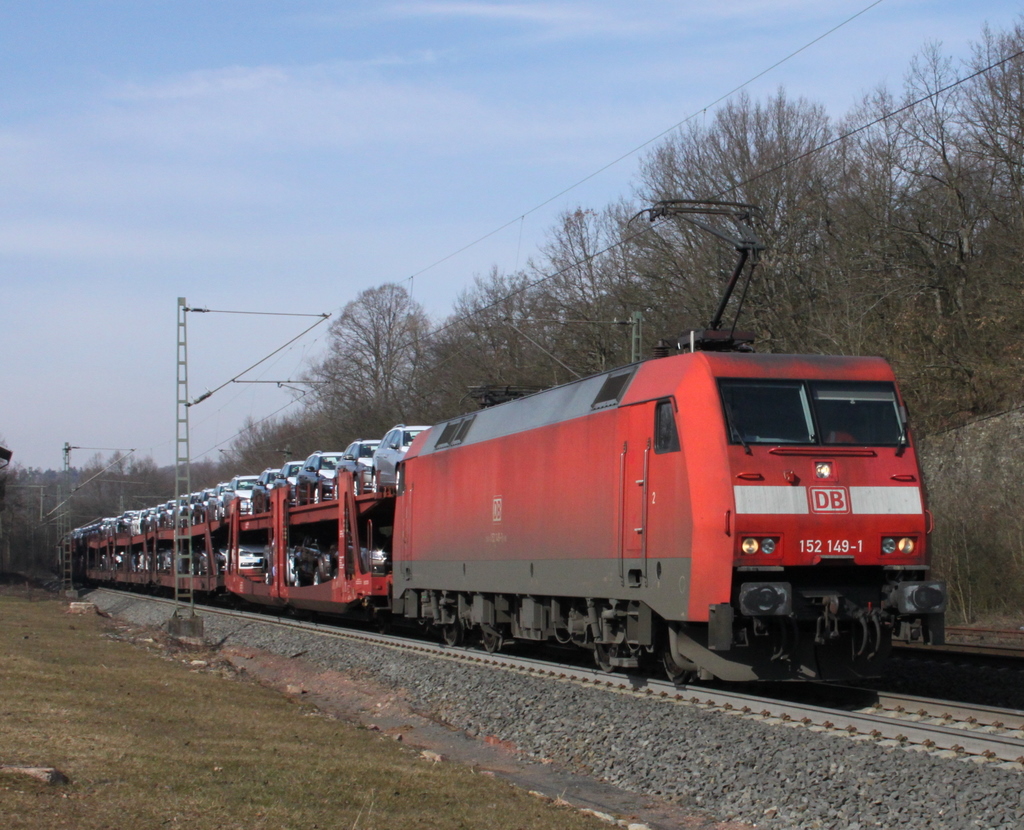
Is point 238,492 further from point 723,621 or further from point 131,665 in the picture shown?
point 723,621

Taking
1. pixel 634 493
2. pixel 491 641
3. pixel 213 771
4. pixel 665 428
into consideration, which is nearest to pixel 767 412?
pixel 665 428

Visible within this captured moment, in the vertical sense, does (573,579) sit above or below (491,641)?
above

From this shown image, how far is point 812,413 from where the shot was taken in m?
11.5

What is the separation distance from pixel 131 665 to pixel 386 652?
3977mm

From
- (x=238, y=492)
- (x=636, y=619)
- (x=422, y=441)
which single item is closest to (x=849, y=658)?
(x=636, y=619)

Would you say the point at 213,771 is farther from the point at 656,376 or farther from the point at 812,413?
the point at 812,413

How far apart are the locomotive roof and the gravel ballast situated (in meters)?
3.26

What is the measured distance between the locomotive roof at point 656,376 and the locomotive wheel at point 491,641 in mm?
3141

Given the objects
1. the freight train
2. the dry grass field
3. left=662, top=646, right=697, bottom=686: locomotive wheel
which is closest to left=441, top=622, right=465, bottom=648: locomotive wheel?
the freight train

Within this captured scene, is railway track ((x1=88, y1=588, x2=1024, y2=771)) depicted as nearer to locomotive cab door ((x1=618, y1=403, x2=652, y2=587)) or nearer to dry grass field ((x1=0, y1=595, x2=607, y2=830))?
locomotive cab door ((x1=618, y1=403, x2=652, y2=587))

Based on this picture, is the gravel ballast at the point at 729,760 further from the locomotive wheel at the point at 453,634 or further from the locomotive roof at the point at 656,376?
the locomotive wheel at the point at 453,634

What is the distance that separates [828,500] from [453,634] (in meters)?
9.91

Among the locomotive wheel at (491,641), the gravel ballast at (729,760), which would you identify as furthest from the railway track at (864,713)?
the locomotive wheel at (491,641)

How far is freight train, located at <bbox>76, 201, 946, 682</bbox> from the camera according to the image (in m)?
10.9
